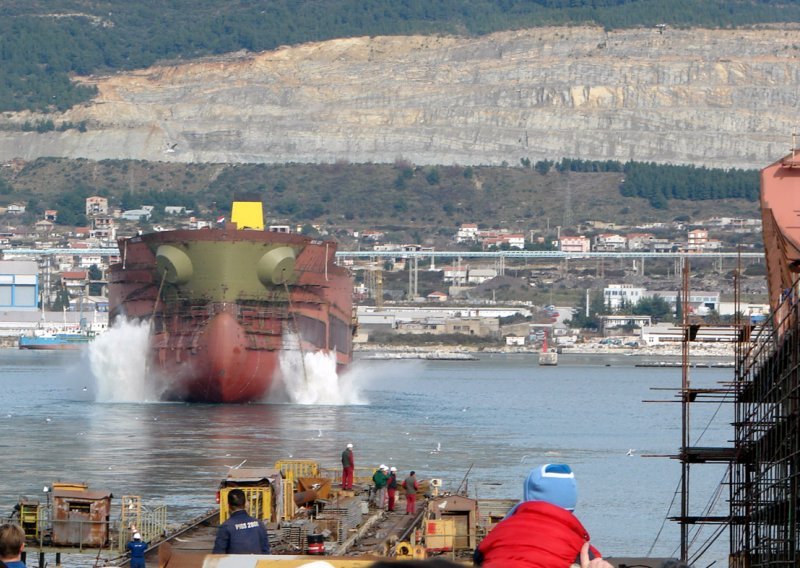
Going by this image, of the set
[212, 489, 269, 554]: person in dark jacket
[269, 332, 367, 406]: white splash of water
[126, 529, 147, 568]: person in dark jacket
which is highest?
[269, 332, 367, 406]: white splash of water

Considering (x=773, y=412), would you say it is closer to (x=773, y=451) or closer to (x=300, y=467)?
(x=773, y=451)

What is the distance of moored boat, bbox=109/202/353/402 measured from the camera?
217 feet

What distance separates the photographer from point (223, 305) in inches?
2613

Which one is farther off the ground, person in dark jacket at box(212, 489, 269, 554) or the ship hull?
the ship hull

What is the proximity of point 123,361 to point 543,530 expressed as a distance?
62.1m

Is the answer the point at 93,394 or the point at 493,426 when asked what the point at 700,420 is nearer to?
the point at 493,426

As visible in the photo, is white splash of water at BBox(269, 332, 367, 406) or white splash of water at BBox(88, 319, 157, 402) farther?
white splash of water at BBox(88, 319, 157, 402)

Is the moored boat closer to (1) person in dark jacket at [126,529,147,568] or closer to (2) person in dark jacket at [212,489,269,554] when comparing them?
(1) person in dark jacket at [126,529,147,568]

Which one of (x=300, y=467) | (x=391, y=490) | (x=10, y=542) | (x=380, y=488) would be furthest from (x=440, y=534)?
(x=10, y=542)

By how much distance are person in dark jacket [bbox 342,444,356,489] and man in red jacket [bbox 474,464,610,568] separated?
2604 cm

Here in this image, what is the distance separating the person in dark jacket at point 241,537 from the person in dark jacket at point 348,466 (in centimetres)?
2029

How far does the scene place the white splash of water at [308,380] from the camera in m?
69.4

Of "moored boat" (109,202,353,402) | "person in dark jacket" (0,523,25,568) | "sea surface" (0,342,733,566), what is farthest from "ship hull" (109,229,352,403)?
"person in dark jacket" (0,523,25,568)

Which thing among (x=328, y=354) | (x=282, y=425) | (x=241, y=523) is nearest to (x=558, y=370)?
(x=328, y=354)
